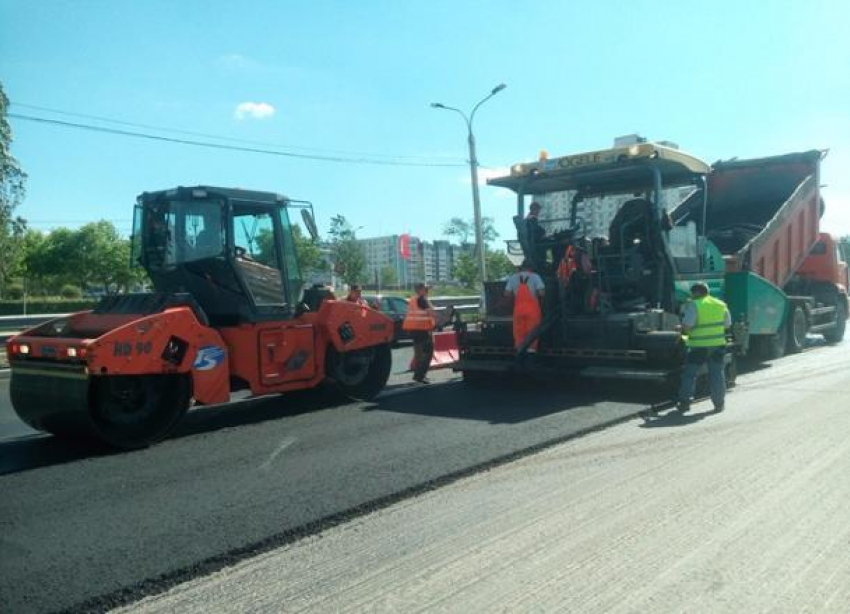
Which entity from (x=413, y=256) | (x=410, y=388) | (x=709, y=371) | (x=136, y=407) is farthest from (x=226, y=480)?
(x=413, y=256)

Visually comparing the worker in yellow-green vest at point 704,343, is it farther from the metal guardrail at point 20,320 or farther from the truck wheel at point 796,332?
the metal guardrail at point 20,320

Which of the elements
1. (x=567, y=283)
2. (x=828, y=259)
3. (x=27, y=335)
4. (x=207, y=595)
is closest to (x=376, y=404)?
(x=567, y=283)

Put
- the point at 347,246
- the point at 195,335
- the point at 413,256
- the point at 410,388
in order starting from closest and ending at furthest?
the point at 195,335, the point at 410,388, the point at 347,246, the point at 413,256

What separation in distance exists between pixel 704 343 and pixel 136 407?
5.78m

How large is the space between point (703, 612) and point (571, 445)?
3.08 m

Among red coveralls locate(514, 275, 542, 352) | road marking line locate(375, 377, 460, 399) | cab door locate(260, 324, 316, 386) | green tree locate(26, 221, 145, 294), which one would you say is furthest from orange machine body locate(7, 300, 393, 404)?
green tree locate(26, 221, 145, 294)

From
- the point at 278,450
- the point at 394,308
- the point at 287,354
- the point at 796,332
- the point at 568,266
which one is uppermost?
the point at 568,266

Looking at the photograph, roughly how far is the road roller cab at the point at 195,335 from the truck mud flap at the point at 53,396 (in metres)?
0.01

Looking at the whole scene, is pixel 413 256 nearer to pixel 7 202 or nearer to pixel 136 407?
pixel 7 202

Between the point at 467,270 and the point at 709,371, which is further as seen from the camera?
the point at 467,270

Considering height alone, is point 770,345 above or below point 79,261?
below

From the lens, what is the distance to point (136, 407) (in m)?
6.60

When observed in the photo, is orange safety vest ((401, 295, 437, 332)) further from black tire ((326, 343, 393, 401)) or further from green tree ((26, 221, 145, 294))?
green tree ((26, 221, 145, 294))

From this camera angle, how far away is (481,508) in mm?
4590
